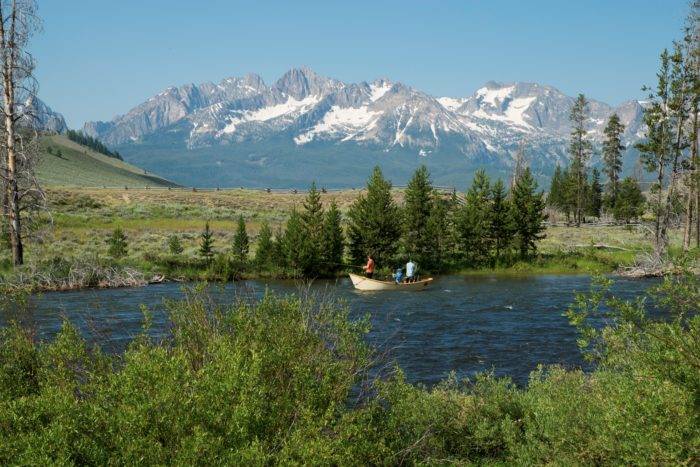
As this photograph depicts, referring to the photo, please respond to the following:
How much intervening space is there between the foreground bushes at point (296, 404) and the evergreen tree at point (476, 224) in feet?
141

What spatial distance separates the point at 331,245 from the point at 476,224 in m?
12.9

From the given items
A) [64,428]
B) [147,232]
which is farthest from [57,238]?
[64,428]

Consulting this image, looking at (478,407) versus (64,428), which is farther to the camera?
(478,407)

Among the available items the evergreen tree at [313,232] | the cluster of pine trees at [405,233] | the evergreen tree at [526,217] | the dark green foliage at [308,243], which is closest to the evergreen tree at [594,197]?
the cluster of pine trees at [405,233]

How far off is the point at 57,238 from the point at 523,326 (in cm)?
4334

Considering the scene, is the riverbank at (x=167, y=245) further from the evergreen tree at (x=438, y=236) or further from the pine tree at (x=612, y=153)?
the pine tree at (x=612, y=153)

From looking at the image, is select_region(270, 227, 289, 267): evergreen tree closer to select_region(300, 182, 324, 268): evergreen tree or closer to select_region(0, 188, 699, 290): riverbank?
select_region(0, 188, 699, 290): riverbank

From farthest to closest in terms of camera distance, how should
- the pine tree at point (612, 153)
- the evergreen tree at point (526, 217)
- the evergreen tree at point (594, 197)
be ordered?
the evergreen tree at point (594, 197) → the pine tree at point (612, 153) → the evergreen tree at point (526, 217)

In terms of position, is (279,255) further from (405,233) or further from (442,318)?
(442,318)

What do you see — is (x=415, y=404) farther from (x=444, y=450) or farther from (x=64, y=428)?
(x=64, y=428)

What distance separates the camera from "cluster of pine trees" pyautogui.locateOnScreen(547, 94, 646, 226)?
83188 mm

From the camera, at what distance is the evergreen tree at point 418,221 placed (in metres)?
54.9

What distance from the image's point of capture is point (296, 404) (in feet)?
29.8

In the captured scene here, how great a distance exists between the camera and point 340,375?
1002 cm
